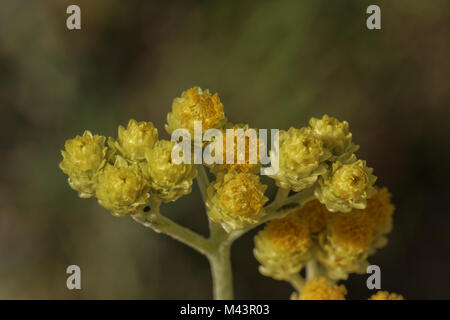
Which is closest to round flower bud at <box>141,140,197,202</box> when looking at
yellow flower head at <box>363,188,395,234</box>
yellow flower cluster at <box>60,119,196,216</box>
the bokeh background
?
yellow flower cluster at <box>60,119,196,216</box>

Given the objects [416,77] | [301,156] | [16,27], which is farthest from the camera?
[416,77]

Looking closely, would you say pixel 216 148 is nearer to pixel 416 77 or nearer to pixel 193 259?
pixel 193 259

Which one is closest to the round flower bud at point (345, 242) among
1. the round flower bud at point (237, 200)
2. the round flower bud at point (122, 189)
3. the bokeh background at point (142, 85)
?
the round flower bud at point (237, 200)

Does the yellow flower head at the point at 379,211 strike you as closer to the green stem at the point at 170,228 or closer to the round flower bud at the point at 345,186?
the round flower bud at the point at 345,186

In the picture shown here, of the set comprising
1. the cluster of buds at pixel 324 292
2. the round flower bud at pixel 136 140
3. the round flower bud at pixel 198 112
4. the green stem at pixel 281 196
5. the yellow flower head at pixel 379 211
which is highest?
the round flower bud at pixel 198 112

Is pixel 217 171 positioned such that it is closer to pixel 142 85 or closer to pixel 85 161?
pixel 85 161

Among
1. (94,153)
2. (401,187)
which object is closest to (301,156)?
(94,153)
